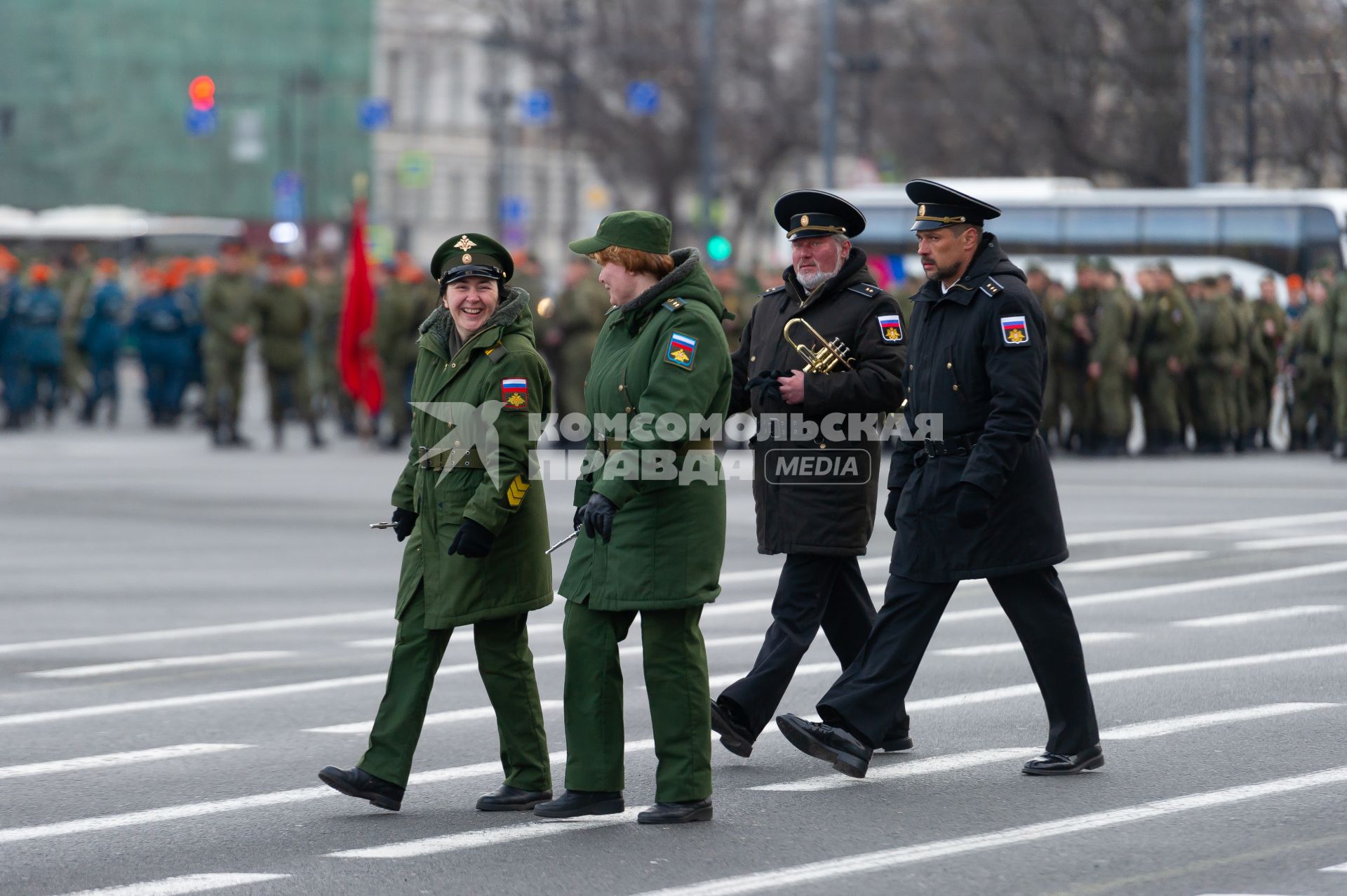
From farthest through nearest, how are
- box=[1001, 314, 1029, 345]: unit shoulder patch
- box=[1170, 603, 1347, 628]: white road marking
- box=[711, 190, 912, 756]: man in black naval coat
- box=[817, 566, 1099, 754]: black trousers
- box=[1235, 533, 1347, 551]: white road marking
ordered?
1. box=[1235, 533, 1347, 551]: white road marking
2. box=[1170, 603, 1347, 628]: white road marking
3. box=[711, 190, 912, 756]: man in black naval coat
4. box=[817, 566, 1099, 754]: black trousers
5. box=[1001, 314, 1029, 345]: unit shoulder patch

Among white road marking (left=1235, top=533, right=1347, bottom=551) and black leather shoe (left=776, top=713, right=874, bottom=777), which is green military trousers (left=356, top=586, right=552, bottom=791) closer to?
black leather shoe (left=776, top=713, right=874, bottom=777)

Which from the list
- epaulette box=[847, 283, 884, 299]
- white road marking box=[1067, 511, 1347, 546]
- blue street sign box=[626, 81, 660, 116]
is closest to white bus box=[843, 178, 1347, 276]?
blue street sign box=[626, 81, 660, 116]

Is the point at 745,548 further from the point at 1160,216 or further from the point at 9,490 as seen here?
the point at 1160,216

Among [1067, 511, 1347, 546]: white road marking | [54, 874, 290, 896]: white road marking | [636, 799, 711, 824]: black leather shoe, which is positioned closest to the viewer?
[54, 874, 290, 896]: white road marking

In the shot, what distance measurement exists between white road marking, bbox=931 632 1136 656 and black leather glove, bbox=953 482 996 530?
3.21 m

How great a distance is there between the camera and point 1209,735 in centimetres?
860

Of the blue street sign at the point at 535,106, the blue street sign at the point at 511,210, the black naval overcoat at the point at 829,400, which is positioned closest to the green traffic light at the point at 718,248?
the blue street sign at the point at 535,106

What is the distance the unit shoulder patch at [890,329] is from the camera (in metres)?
8.50

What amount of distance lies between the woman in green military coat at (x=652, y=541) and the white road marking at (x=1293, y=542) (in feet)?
29.3

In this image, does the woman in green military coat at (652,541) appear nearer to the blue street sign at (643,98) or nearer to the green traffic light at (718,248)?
the green traffic light at (718,248)

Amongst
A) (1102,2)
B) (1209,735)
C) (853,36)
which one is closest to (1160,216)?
(1102,2)

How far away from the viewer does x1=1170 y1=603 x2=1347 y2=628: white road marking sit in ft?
39.1

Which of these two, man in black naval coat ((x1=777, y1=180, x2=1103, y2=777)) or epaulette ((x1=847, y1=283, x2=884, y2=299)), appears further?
epaulette ((x1=847, y1=283, x2=884, y2=299))

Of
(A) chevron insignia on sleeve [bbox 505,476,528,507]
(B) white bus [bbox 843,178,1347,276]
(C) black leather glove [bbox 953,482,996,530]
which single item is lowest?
(C) black leather glove [bbox 953,482,996,530]
